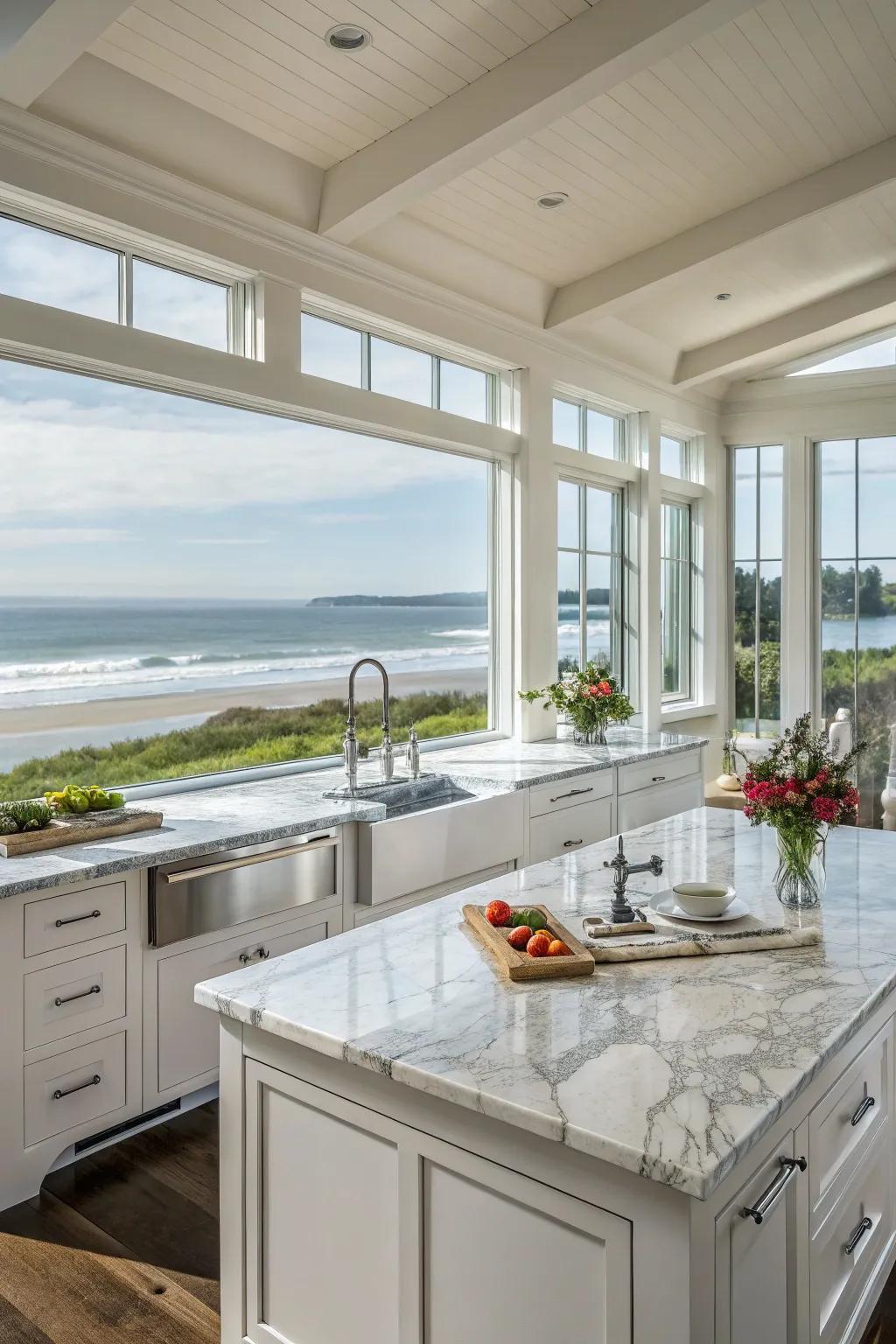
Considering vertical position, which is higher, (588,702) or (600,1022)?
(588,702)

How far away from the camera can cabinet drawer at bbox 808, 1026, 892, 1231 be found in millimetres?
1618

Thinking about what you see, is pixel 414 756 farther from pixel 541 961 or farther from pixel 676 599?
pixel 676 599

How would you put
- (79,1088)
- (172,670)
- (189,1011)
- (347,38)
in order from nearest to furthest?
(79,1088) < (189,1011) < (347,38) < (172,670)

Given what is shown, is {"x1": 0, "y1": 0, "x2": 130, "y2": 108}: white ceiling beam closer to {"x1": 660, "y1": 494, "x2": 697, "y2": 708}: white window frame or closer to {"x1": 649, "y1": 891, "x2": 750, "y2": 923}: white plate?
{"x1": 649, "y1": 891, "x2": 750, "y2": 923}: white plate

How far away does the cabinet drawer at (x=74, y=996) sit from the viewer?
2.48 meters

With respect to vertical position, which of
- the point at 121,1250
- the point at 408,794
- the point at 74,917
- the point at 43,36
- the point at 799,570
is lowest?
the point at 121,1250

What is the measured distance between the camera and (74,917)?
8.34ft

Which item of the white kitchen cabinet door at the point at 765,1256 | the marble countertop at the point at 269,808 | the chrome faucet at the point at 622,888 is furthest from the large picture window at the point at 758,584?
the white kitchen cabinet door at the point at 765,1256

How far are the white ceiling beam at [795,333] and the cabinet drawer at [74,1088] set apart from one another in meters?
5.27

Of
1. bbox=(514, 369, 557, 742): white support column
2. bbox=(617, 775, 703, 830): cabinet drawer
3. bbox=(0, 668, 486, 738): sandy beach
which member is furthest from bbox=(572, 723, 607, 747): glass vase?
bbox=(0, 668, 486, 738): sandy beach

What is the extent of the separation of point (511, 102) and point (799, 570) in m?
4.29

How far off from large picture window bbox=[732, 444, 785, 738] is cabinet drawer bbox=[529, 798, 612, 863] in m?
2.75

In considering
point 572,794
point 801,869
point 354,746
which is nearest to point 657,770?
point 572,794

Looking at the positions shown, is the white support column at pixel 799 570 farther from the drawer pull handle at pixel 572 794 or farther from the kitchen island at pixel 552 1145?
the kitchen island at pixel 552 1145
